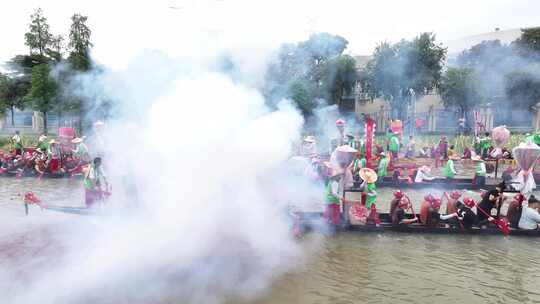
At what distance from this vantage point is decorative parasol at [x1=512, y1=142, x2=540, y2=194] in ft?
37.2

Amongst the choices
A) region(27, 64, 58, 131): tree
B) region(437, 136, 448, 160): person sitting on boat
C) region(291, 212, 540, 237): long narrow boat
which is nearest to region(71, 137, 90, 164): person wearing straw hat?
region(27, 64, 58, 131): tree

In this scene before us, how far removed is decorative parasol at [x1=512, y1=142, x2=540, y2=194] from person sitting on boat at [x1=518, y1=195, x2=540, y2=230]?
1595 mm

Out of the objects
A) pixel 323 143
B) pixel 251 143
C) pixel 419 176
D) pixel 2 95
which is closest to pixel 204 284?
pixel 251 143

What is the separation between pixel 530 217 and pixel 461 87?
21245mm

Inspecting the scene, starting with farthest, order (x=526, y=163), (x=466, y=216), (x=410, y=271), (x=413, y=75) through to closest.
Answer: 1. (x=413, y=75)
2. (x=526, y=163)
3. (x=466, y=216)
4. (x=410, y=271)

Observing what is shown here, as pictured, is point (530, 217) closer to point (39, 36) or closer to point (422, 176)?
point (422, 176)

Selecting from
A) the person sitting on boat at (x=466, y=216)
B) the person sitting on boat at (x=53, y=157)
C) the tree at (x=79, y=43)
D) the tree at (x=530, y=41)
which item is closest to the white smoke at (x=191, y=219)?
the person sitting on boat at (x=466, y=216)

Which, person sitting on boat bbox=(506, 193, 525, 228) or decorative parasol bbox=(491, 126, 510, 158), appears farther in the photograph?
decorative parasol bbox=(491, 126, 510, 158)

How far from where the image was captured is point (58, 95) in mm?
23031

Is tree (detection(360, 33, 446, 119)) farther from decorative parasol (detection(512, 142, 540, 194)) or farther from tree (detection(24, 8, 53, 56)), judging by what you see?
tree (detection(24, 8, 53, 56))

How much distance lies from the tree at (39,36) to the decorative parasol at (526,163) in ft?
102

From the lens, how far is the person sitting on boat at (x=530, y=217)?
31.6 ft

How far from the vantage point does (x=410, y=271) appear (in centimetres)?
762

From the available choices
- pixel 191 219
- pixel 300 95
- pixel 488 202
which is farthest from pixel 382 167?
pixel 191 219
